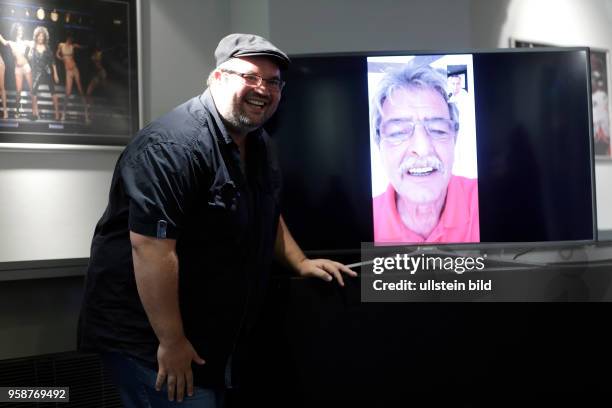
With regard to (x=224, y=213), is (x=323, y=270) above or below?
below

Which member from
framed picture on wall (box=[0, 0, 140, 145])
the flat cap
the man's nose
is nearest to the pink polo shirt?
the man's nose

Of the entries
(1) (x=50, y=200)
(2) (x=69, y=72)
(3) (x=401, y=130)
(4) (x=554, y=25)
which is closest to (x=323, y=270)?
(3) (x=401, y=130)

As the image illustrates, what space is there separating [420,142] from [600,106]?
1978 millimetres

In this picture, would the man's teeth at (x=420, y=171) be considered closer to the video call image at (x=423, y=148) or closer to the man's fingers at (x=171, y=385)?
the video call image at (x=423, y=148)

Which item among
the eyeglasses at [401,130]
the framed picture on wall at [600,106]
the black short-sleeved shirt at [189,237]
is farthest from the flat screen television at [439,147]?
the framed picture on wall at [600,106]

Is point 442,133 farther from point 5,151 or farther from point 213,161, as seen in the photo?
point 5,151

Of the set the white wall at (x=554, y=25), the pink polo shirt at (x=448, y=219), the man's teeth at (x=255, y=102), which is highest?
the white wall at (x=554, y=25)

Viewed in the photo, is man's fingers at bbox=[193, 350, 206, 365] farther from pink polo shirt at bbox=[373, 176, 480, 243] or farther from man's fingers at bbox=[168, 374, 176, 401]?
pink polo shirt at bbox=[373, 176, 480, 243]

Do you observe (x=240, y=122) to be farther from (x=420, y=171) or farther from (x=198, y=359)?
(x=420, y=171)

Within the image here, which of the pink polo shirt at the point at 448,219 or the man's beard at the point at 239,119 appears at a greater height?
the man's beard at the point at 239,119

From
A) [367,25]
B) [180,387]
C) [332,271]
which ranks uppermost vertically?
[367,25]

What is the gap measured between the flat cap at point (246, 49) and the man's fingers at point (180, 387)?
32.4 inches

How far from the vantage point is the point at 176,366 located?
1.59 meters

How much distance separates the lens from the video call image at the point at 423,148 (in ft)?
7.44
